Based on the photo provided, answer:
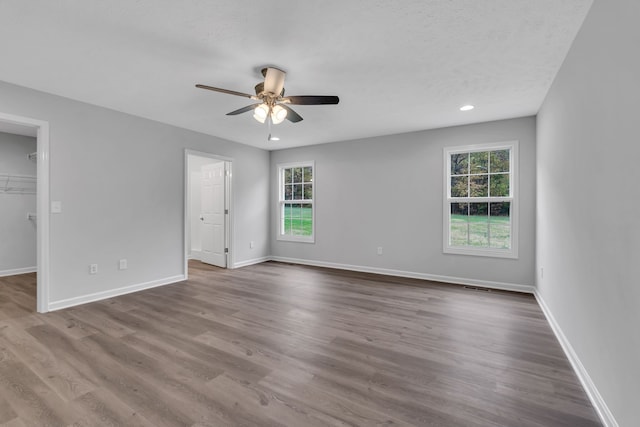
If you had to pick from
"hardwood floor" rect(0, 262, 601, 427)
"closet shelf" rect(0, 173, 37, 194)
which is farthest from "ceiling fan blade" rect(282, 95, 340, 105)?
"closet shelf" rect(0, 173, 37, 194)

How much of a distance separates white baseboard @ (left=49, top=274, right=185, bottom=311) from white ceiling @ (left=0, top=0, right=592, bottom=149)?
2393mm

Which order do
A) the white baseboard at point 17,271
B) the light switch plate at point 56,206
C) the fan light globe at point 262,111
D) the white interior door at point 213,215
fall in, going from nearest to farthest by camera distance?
the fan light globe at point 262,111 < the light switch plate at point 56,206 < the white baseboard at point 17,271 < the white interior door at point 213,215

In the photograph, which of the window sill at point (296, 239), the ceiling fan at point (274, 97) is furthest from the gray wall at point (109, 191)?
the window sill at point (296, 239)

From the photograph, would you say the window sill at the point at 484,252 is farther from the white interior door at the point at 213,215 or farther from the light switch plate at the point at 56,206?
the light switch plate at the point at 56,206

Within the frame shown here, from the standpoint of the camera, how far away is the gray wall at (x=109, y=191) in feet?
11.4

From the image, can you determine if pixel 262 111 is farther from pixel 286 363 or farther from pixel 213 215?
pixel 213 215

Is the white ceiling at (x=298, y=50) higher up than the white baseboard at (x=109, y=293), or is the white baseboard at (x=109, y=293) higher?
the white ceiling at (x=298, y=50)

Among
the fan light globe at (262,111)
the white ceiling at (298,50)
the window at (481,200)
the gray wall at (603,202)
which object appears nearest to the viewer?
the gray wall at (603,202)

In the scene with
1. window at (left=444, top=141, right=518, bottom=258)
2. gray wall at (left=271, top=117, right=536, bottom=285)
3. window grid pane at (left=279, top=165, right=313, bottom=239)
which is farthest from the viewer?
window grid pane at (left=279, top=165, right=313, bottom=239)

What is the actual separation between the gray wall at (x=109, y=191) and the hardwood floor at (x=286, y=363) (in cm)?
53

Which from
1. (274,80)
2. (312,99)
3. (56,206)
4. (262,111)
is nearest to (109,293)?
(56,206)

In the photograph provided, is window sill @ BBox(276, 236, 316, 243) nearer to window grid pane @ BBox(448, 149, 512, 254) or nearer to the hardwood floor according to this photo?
the hardwood floor

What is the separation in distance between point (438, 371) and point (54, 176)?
4399 mm

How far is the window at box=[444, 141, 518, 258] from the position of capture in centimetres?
440
